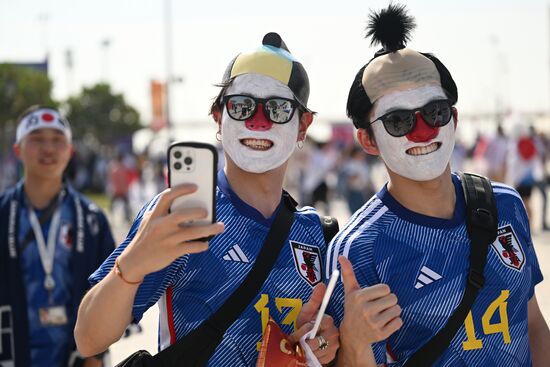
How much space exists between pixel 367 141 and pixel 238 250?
0.71 meters

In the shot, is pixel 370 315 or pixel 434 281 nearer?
pixel 370 315

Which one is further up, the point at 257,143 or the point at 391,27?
the point at 391,27

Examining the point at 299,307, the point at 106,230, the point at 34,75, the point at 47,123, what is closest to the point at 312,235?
the point at 299,307

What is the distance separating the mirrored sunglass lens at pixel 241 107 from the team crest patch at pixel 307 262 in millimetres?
524

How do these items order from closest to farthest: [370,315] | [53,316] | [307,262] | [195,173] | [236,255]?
[195,173], [370,315], [236,255], [307,262], [53,316]

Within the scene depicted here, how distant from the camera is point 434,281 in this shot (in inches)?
127

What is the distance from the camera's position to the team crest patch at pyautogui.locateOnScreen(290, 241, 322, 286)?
10.8 ft

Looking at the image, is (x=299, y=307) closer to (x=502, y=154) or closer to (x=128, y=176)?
(x=502, y=154)

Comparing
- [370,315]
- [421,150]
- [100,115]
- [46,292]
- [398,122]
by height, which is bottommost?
[100,115]

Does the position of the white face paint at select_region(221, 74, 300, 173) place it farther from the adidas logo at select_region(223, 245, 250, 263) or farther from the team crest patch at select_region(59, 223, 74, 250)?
the team crest patch at select_region(59, 223, 74, 250)

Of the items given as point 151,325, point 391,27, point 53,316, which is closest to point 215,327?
point 391,27

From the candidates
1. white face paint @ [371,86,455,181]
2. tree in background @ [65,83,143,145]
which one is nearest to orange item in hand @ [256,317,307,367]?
white face paint @ [371,86,455,181]

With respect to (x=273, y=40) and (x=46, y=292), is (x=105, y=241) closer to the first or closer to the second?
(x=46, y=292)

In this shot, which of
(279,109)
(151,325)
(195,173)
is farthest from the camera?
(151,325)
